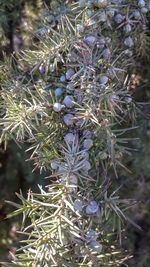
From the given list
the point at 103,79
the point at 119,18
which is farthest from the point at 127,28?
the point at 103,79

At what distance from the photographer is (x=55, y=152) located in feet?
1.44

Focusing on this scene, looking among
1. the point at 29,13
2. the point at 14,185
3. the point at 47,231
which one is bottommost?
the point at 14,185

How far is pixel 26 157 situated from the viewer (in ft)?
2.65

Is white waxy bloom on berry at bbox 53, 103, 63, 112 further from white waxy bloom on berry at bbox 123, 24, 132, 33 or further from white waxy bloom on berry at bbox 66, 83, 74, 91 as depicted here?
white waxy bloom on berry at bbox 123, 24, 132, 33

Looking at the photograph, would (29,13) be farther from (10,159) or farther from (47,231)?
(47,231)

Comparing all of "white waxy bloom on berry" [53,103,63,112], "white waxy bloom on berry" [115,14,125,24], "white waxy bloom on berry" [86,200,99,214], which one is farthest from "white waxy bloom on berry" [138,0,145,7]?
"white waxy bloom on berry" [86,200,99,214]

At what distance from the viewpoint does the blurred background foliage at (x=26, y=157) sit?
0.78 metres

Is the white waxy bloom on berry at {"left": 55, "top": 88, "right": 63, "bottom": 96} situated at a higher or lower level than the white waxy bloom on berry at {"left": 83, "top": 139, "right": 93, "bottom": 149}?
higher

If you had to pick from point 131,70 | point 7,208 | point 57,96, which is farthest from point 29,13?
point 7,208

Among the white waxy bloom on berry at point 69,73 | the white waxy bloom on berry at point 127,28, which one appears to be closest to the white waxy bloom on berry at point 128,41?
the white waxy bloom on berry at point 127,28

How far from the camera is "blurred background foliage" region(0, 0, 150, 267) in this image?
78 centimetres

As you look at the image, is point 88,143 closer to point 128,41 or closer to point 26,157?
point 128,41

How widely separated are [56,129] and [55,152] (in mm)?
41

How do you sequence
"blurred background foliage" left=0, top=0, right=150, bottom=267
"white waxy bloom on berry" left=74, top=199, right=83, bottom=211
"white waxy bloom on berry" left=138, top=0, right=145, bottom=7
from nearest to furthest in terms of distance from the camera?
"white waxy bloom on berry" left=74, top=199, right=83, bottom=211
"white waxy bloom on berry" left=138, top=0, right=145, bottom=7
"blurred background foliage" left=0, top=0, right=150, bottom=267
